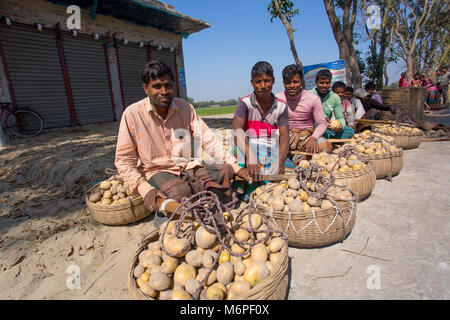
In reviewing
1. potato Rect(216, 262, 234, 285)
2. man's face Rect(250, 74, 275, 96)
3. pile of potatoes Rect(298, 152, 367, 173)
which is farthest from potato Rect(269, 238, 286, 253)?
man's face Rect(250, 74, 275, 96)

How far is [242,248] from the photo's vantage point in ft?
5.67

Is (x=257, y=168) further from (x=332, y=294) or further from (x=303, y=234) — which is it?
(x=332, y=294)

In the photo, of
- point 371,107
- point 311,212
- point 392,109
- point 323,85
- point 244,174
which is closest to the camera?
point 311,212

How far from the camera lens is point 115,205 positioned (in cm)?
272

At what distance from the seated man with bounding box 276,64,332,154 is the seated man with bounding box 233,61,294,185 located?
1.77 ft

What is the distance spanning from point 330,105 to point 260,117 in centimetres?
193

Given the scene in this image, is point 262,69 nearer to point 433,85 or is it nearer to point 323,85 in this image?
point 323,85

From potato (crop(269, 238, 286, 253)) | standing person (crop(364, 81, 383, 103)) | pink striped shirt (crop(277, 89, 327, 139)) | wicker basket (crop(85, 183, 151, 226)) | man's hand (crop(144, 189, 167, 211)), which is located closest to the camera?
potato (crop(269, 238, 286, 253))

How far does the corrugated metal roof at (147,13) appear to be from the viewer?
8703mm

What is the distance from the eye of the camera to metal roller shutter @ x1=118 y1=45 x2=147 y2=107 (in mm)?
10281

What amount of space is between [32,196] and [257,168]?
10.7ft

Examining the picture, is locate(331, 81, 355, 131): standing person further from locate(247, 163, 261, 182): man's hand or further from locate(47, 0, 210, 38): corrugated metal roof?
locate(47, 0, 210, 38): corrugated metal roof

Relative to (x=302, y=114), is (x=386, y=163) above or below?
below

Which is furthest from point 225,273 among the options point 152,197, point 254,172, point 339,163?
point 339,163
